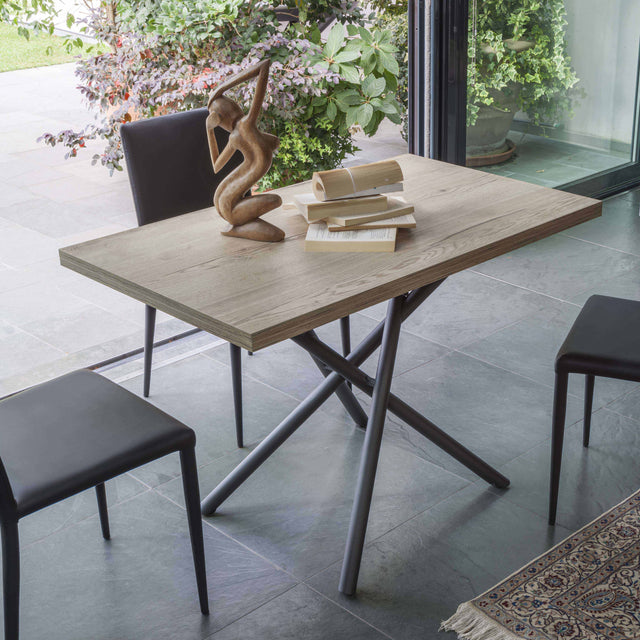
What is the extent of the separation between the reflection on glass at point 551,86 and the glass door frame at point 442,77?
2.8 inches

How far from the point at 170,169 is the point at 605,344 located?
1510mm

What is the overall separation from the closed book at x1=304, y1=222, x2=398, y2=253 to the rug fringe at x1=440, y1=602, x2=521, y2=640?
866 millimetres

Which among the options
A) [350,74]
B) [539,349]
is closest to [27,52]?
[350,74]

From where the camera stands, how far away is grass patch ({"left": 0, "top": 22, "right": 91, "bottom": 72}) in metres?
8.09

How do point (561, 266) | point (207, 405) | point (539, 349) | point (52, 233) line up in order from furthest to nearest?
point (52, 233) < point (561, 266) < point (539, 349) < point (207, 405)

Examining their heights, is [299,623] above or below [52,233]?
below

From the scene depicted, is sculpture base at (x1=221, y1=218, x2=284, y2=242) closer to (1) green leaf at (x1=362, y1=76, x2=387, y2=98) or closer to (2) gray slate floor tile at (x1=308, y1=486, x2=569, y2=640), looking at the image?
(2) gray slate floor tile at (x1=308, y1=486, x2=569, y2=640)

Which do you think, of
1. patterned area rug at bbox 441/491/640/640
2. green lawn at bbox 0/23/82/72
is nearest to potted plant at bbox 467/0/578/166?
patterned area rug at bbox 441/491/640/640

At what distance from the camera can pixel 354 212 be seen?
2.17m

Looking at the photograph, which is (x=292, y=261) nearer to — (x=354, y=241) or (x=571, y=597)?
(x=354, y=241)

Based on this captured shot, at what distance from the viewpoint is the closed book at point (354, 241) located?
6.81 feet

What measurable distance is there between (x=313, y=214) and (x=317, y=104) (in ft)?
8.58

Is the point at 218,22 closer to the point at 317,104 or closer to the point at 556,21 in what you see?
the point at 317,104

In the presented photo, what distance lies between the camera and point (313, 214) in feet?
7.07
